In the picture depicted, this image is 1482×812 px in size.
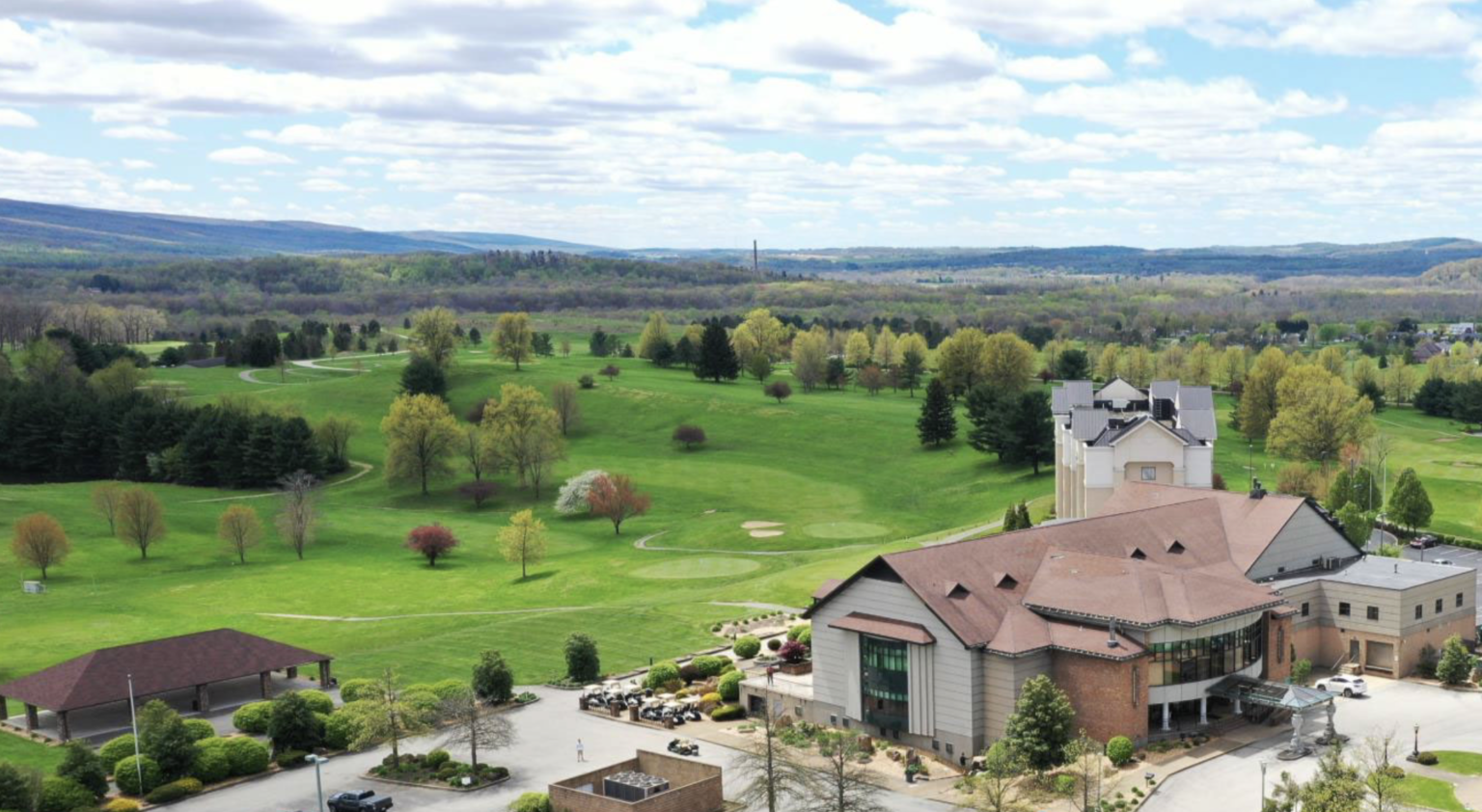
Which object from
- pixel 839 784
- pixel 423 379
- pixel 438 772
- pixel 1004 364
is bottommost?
pixel 438 772

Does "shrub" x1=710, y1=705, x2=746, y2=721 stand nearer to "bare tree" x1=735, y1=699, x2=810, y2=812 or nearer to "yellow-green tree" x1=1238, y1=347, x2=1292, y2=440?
"bare tree" x1=735, y1=699, x2=810, y2=812

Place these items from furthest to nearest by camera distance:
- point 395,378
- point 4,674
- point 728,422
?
point 395,378 < point 728,422 < point 4,674

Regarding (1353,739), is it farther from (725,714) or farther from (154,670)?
(154,670)

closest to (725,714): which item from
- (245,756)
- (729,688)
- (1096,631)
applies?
(729,688)

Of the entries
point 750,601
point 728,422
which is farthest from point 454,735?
point 728,422

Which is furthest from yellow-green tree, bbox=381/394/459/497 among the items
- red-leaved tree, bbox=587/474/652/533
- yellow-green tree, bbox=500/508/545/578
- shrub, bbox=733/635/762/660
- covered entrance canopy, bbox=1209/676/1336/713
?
covered entrance canopy, bbox=1209/676/1336/713

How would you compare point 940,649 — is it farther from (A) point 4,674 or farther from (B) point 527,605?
(A) point 4,674
